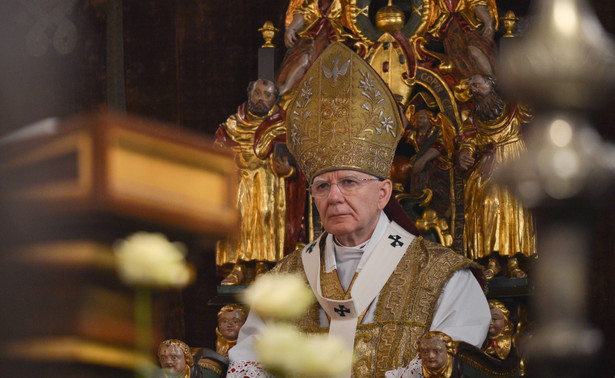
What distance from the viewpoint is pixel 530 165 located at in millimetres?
1618

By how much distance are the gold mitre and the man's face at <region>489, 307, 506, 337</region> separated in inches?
25.1

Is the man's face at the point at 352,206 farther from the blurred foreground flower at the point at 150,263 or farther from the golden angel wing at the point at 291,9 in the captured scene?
the blurred foreground flower at the point at 150,263

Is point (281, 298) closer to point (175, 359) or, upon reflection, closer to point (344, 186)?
point (175, 359)

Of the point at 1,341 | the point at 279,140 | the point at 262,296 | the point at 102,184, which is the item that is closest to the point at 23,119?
the point at 102,184

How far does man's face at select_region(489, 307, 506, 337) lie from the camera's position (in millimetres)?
3816

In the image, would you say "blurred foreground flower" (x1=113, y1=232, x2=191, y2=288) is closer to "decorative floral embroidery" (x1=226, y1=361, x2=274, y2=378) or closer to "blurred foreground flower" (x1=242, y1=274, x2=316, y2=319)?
"blurred foreground flower" (x1=242, y1=274, x2=316, y2=319)

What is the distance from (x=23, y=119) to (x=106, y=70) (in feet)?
1.86

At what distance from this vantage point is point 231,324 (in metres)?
4.00

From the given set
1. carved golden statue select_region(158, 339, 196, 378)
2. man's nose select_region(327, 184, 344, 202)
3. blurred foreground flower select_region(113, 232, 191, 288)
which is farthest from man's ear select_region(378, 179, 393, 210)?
blurred foreground flower select_region(113, 232, 191, 288)

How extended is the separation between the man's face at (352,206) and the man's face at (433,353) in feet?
2.30

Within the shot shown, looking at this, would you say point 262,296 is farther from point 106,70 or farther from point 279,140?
point 106,70

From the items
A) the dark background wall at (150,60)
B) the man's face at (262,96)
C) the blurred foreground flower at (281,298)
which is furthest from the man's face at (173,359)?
the blurred foreground flower at (281,298)

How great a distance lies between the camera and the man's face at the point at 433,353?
3.11 metres

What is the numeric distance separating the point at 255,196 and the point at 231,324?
24.5 inches
